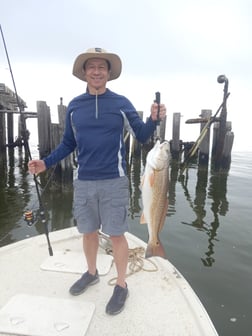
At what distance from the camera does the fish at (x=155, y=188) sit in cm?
293

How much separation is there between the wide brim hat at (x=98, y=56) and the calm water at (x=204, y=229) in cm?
339

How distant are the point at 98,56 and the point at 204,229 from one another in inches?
217

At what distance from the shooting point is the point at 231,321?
417 cm

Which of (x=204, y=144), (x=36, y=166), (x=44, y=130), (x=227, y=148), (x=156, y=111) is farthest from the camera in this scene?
(x=204, y=144)

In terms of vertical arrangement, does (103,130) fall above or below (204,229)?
above

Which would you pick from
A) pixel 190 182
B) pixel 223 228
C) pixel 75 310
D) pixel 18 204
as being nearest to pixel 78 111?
pixel 75 310

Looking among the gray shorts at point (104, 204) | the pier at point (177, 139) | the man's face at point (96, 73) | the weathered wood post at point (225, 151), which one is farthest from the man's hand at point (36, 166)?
the weathered wood post at point (225, 151)

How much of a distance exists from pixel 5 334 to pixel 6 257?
5.14ft

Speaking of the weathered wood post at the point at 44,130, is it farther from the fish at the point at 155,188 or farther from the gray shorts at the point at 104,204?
the fish at the point at 155,188

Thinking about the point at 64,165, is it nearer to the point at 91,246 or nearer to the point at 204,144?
the point at 204,144

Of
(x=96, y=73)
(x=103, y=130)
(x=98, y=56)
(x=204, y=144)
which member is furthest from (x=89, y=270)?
(x=204, y=144)

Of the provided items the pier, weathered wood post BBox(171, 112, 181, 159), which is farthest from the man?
weathered wood post BBox(171, 112, 181, 159)

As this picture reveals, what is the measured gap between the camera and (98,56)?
3238 millimetres

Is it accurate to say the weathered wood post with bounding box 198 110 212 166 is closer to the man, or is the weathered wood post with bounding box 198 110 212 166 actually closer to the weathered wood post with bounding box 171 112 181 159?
the weathered wood post with bounding box 171 112 181 159
